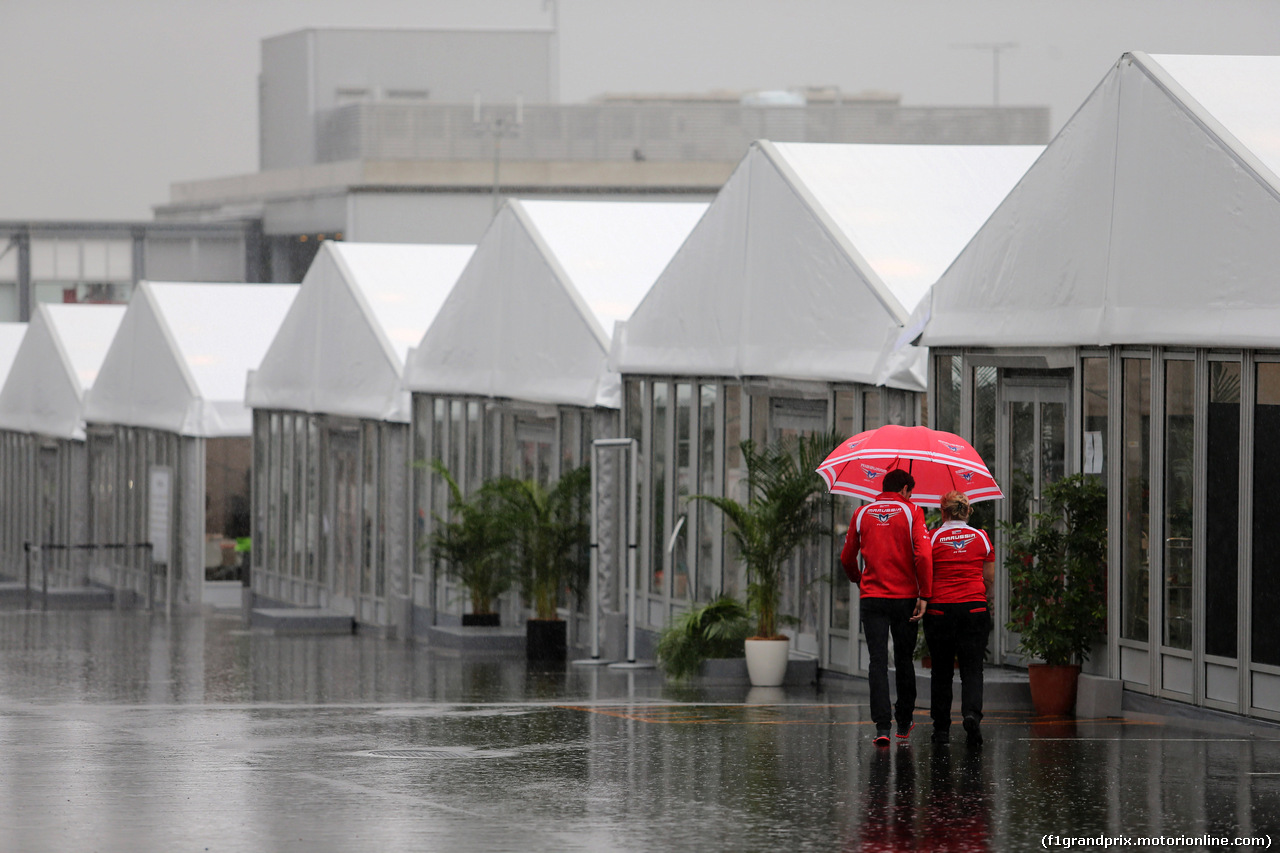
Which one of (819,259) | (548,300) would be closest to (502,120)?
(548,300)

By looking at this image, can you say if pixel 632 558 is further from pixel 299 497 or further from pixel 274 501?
pixel 274 501

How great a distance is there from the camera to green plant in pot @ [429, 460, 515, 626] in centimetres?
2269

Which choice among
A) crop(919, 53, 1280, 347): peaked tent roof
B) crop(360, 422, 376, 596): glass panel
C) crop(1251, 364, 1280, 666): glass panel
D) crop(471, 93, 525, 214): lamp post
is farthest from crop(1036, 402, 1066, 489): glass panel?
crop(471, 93, 525, 214): lamp post

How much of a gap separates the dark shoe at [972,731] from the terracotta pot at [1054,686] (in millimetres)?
2252

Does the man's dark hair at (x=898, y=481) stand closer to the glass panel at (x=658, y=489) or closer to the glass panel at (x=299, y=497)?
the glass panel at (x=658, y=489)

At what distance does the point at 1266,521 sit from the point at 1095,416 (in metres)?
1.97

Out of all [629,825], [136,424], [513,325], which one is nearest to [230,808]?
[629,825]

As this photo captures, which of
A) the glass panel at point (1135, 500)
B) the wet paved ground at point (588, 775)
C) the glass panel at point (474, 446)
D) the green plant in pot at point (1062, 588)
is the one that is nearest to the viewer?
the wet paved ground at point (588, 775)

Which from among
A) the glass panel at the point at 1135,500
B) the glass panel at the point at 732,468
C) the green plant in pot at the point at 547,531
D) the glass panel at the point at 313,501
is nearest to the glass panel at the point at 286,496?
the glass panel at the point at 313,501

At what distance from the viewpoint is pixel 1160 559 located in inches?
534

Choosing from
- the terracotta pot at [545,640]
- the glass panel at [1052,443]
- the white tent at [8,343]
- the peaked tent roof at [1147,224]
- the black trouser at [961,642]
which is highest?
the white tent at [8,343]

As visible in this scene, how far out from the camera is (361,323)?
1092 inches

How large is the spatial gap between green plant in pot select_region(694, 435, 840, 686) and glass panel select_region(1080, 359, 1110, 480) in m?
3.00

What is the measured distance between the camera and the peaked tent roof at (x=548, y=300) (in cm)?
2230
